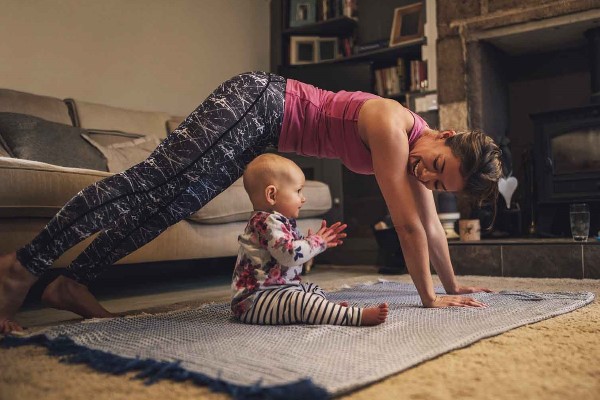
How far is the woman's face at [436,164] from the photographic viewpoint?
1.36 m

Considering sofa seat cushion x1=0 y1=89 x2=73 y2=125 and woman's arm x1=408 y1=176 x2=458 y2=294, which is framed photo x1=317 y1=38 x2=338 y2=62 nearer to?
sofa seat cushion x1=0 y1=89 x2=73 y2=125

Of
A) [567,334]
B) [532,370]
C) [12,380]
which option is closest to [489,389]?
[532,370]

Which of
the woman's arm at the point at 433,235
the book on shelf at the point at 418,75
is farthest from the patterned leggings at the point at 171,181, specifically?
the book on shelf at the point at 418,75

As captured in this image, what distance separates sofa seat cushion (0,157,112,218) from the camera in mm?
1726

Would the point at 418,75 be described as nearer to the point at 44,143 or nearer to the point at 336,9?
the point at 336,9

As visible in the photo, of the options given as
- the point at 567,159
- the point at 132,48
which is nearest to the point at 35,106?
the point at 132,48

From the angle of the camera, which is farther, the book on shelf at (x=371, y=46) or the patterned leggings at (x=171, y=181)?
the book on shelf at (x=371, y=46)

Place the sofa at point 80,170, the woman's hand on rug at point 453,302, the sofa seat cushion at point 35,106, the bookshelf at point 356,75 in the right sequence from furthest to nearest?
the bookshelf at point 356,75 < the sofa seat cushion at point 35,106 < the sofa at point 80,170 < the woman's hand on rug at point 453,302

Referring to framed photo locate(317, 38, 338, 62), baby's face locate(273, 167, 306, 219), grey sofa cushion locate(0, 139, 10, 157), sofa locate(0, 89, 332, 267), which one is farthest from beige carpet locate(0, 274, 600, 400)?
framed photo locate(317, 38, 338, 62)

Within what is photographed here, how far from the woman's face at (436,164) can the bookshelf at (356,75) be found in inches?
85.9

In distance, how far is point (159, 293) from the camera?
7.80 ft

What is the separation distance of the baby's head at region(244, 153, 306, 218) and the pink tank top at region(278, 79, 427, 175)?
0.17 m

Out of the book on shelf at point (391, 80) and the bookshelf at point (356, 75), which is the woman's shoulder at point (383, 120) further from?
the book on shelf at point (391, 80)

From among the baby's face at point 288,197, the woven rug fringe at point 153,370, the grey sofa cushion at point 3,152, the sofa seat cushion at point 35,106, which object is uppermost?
the sofa seat cushion at point 35,106
